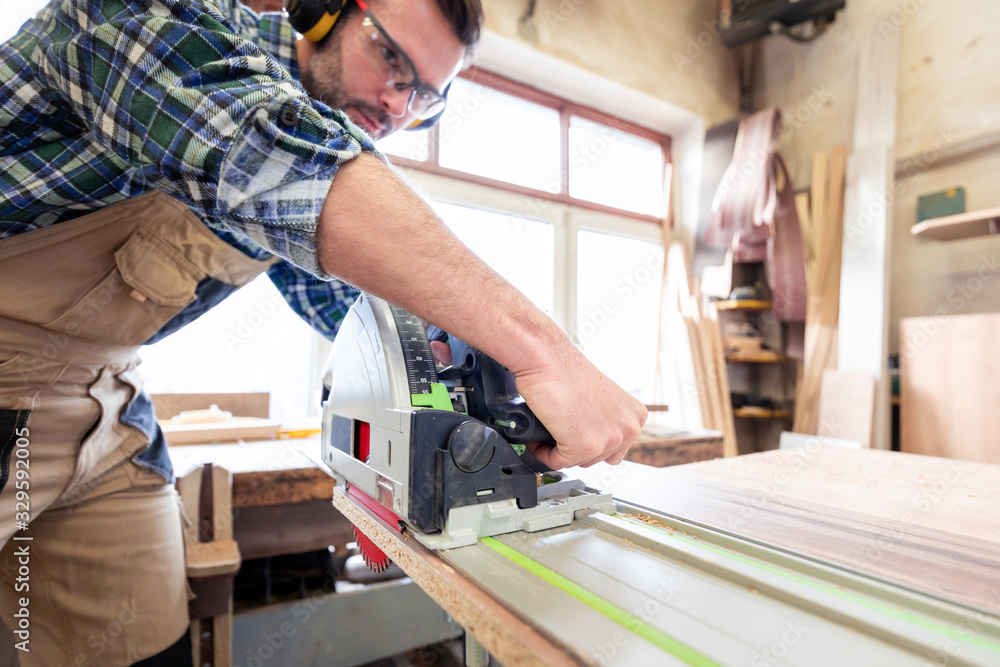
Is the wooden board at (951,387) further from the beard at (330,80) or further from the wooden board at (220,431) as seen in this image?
the wooden board at (220,431)

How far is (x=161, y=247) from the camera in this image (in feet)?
3.27

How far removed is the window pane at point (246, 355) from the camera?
2.35 metres

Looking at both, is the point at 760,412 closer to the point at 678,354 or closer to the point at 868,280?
the point at 678,354

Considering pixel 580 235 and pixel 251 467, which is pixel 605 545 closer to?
pixel 251 467

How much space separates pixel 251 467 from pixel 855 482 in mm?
1443

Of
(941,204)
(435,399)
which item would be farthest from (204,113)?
(941,204)

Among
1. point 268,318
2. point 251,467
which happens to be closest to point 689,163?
point 268,318

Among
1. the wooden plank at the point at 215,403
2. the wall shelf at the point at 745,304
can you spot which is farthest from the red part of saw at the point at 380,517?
the wall shelf at the point at 745,304

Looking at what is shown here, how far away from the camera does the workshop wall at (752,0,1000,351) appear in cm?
294

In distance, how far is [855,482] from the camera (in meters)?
1.13

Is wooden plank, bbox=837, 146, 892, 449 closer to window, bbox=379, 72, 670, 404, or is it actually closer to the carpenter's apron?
window, bbox=379, 72, 670, 404

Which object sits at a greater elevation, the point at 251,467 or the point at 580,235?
the point at 580,235

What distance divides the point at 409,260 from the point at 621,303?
3.42m

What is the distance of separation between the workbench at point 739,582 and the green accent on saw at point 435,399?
19 centimetres
